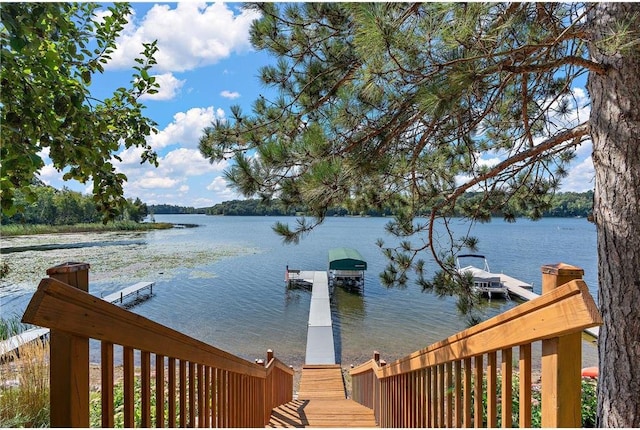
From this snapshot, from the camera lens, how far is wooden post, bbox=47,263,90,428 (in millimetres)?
837

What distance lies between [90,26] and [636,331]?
3.76 meters

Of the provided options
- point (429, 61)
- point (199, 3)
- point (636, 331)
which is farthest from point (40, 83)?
point (636, 331)

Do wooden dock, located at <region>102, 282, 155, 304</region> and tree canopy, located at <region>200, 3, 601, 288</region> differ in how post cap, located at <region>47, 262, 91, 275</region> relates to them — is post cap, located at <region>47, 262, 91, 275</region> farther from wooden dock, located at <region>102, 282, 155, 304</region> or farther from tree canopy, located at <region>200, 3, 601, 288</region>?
wooden dock, located at <region>102, 282, 155, 304</region>

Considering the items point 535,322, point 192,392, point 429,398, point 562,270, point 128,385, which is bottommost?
point 429,398

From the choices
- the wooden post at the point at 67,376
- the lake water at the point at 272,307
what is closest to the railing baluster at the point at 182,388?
the wooden post at the point at 67,376

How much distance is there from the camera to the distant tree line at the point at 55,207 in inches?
70.6

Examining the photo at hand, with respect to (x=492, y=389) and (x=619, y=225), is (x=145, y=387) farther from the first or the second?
(x=619, y=225)

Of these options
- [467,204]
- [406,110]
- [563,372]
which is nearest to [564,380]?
[563,372]

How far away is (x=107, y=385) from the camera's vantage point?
99cm

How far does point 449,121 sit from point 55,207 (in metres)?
12.8

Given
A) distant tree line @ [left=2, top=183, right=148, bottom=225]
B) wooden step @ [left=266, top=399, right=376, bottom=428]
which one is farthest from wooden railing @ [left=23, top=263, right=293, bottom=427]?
wooden step @ [left=266, top=399, right=376, bottom=428]

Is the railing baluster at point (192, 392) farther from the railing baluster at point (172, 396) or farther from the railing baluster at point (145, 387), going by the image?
the railing baluster at point (145, 387)

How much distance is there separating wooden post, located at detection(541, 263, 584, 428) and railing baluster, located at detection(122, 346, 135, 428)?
4.14 ft

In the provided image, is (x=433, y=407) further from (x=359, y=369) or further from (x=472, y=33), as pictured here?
(x=359, y=369)
